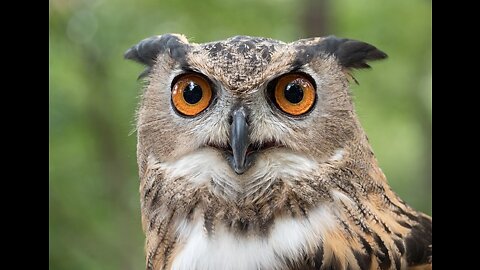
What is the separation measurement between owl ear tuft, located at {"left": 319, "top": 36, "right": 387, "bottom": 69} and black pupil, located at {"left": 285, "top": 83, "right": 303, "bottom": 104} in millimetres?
222

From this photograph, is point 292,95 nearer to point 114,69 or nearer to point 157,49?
point 157,49

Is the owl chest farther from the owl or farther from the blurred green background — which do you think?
the blurred green background

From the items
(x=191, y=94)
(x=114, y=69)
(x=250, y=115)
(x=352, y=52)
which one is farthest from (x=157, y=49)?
(x=114, y=69)

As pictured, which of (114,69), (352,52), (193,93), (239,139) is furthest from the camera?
(114,69)

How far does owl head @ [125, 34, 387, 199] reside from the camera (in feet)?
4.99

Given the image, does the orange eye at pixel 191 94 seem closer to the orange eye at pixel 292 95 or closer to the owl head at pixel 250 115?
the owl head at pixel 250 115

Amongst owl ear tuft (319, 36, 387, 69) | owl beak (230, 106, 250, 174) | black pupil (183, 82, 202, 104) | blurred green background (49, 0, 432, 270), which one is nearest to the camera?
owl beak (230, 106, 250, 174)

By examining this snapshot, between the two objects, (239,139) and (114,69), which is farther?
(114,69)

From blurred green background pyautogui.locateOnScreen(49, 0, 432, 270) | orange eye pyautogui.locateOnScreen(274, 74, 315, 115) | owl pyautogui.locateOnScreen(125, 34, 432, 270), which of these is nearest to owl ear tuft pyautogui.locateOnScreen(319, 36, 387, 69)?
owl pyautogui.locateOnScreen(125, 34, 432, 270)

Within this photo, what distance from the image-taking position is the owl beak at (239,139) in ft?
4.83

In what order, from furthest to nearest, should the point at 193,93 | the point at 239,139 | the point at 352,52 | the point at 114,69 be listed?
the point at 114,69, the point at 352,52, the point at 193,93, the point at 239,139

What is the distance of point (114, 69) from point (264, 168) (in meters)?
4.14

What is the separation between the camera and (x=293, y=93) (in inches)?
61.3
